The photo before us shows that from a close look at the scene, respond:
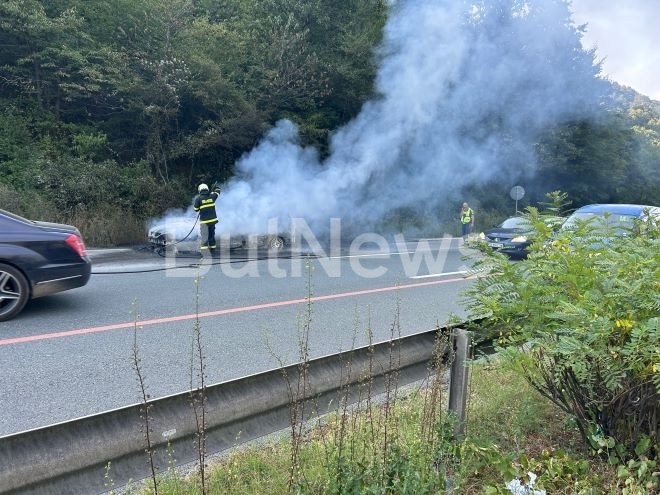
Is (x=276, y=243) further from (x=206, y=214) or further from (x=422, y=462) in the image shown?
(x=422, y=462)

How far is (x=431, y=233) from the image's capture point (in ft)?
71.7

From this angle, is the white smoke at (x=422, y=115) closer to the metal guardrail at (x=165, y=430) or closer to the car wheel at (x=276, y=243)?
the car wheel at (x=276, y=243)

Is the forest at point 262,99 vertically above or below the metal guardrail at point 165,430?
above

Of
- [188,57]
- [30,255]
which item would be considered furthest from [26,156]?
[30,255]

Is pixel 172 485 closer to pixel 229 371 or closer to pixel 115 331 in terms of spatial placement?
pixel 229 371

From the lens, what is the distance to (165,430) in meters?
2.07

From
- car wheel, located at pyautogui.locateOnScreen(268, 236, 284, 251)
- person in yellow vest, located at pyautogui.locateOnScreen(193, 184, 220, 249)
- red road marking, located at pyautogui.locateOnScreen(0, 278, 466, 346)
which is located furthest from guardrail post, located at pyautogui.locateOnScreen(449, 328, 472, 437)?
car wheel, located at pyautogui.locateOnScreen(268, 236, 284, 251)

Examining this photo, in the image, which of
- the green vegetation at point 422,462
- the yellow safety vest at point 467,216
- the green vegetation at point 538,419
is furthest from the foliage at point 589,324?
the yellow safety vest at point 467,216

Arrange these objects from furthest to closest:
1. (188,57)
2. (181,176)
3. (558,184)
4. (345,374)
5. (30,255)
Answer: (558,184)
(181,176)
(188,57)
(30,255)
(345,374)

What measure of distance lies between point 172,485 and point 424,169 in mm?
18120

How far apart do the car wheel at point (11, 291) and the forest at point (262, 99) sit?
8360mm

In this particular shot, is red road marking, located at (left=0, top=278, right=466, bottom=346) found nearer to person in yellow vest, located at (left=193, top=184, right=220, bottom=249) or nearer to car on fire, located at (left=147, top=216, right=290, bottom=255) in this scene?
person in yellow vest, located at (left=193, top=184, right=220, bottom=249)

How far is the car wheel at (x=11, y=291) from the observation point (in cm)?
621

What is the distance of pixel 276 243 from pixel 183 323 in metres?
8.00
